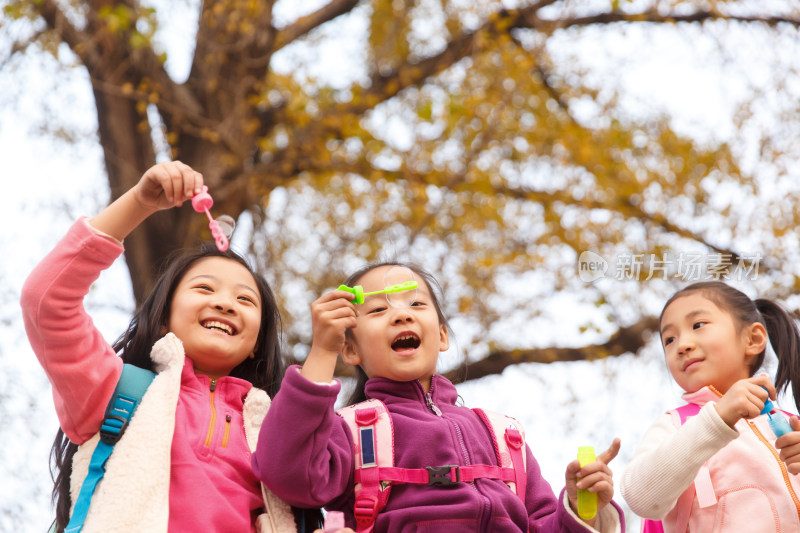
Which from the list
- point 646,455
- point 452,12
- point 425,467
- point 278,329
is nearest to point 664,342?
point 646,455

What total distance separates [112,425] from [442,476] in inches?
36.9

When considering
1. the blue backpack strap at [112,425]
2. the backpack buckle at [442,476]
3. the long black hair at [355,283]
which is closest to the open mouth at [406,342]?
the long black hair at [355,283]

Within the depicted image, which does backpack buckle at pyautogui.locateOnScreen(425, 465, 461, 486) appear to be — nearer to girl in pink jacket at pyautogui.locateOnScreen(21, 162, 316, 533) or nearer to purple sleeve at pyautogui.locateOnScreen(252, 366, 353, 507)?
purple sleeve at pyautogui.locateOnScreen(252, 366, 353, 507)

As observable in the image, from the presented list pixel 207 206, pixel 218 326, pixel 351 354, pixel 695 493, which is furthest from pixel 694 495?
pixel 207 206

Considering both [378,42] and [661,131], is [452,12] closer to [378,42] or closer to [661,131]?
[378,42]

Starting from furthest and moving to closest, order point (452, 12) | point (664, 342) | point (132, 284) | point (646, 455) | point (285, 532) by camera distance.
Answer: point (452, 12) → point (132, 284) → point (664, 342) → point (646, 455) → point (285, 532)

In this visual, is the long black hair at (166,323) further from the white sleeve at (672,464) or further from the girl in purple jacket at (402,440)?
the white sleeve at (672,464)

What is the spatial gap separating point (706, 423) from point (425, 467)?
806mm

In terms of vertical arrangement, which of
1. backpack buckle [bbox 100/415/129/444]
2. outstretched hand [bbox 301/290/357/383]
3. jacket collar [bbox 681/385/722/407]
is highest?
outstretched hand [bbox 301/290/357/383]

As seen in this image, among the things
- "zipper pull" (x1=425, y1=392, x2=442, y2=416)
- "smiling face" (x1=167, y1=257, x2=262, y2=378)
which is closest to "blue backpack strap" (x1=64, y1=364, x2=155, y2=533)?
"smiling face" (x1=167, y1=257, x2=262, y2=378)

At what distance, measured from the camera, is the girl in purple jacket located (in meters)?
2.40

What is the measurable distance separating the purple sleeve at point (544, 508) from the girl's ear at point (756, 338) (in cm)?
84

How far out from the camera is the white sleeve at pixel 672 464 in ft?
8.35

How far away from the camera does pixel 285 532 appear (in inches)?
99.1
